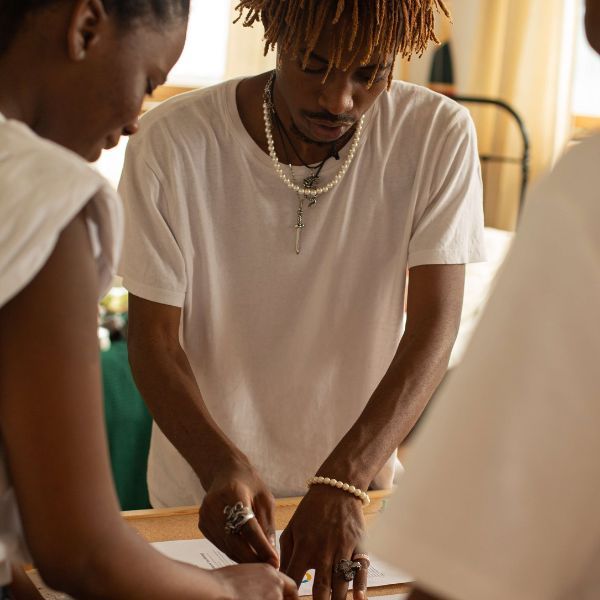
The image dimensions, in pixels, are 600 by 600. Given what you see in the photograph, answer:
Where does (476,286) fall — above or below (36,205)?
below

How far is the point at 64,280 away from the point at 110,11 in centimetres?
23

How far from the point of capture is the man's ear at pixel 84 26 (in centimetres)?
76

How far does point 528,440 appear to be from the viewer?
1.84ft

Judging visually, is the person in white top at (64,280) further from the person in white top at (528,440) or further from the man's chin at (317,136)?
the man's chin at (317,136)

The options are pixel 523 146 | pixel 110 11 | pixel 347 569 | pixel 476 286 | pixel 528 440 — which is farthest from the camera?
pixel 523 146

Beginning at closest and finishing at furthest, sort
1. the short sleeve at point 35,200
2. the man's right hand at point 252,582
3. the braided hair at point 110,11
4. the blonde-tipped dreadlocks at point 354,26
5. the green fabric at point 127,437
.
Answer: the short sleeve at point 35,200, the braided hair at point 110,11, the man's right hand at point 252,582, the blonde-tipped dreadlocks at point 354,26, the green fabric at point 127,437

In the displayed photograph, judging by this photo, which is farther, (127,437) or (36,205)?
(127,437)

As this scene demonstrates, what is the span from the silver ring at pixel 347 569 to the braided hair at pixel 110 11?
63cm

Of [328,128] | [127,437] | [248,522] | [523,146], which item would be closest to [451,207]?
[328,128]

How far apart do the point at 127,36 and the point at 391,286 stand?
0.73 meters

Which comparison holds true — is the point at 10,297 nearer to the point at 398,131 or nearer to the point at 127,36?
the point at 127,36

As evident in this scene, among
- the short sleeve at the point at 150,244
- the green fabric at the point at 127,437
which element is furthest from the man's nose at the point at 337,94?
the green fabric at the point at 127,437

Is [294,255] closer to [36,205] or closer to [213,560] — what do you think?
[213,560]

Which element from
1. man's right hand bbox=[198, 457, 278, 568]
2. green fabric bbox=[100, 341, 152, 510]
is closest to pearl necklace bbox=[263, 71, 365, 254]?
man's right hand bbox=[198, 457, 278, 568]
